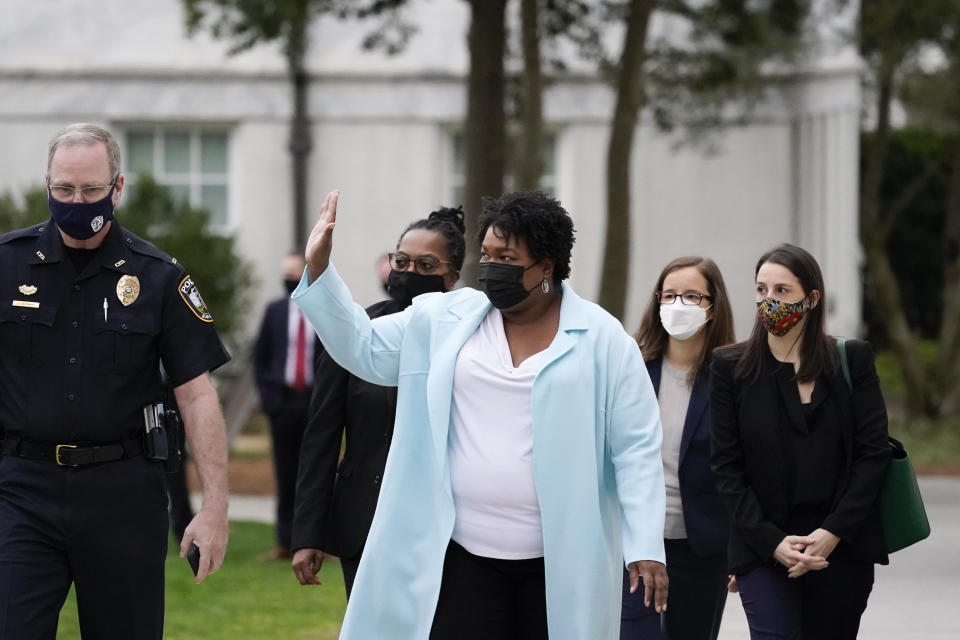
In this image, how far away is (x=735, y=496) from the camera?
590cm

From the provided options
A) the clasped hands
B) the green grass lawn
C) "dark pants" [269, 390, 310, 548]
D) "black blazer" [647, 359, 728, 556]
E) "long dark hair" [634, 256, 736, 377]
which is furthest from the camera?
"dark pants" [269, 390, 310, 548]

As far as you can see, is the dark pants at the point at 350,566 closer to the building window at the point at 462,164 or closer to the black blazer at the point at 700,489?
the black blazer at the point at 700,489

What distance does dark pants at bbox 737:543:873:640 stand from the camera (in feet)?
19.1

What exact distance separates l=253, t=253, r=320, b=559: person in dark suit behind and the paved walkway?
252 centimetres

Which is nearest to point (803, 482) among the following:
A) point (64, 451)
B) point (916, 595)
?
point (64, 451)

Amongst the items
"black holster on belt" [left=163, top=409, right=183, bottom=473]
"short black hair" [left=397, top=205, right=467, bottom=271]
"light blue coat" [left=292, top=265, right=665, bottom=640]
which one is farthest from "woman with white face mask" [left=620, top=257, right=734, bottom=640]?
"black holster on belt" [left=163, top=409, right=183, bottom=473]

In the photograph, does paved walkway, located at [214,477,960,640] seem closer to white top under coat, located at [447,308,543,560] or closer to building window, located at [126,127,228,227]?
white top under coat, located at [447,308,543,560]

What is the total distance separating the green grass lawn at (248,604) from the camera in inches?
347

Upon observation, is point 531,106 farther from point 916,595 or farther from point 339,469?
point 339,469

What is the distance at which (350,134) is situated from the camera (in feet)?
72.8

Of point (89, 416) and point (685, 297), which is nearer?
point (89, 416)

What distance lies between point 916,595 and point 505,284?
5.91 meters

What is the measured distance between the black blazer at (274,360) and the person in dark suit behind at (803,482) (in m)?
5.59

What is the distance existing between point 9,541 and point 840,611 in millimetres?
2845
